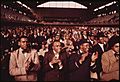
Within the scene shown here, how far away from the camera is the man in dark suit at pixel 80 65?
20.9 ft

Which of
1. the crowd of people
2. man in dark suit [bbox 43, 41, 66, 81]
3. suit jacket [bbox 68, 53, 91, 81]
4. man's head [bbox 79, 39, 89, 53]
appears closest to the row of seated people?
the crowd of people

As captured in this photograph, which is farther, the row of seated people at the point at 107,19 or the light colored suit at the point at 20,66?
the row of seated people at the point at 107,19

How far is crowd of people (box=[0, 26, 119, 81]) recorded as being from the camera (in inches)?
251

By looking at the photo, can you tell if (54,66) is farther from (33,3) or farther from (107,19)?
(107,19)

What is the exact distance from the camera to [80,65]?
6.39 m

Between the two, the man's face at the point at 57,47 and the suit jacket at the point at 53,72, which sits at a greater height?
the man's face at the point at 57,47

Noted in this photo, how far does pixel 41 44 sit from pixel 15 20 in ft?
2.45

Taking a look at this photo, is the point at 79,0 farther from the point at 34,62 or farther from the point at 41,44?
the point at 34,62

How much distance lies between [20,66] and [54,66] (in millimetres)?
715

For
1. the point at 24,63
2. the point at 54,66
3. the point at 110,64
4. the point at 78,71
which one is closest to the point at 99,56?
the point at 110,64

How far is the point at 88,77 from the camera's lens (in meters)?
6.40

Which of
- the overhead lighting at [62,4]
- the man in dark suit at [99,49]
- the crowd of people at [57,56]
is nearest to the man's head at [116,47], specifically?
the crowd of people at [57,56]

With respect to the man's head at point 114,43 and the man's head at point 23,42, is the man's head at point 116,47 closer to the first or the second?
the man's head at point 114,43

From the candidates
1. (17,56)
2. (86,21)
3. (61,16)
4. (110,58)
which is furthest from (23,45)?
(110,58)
